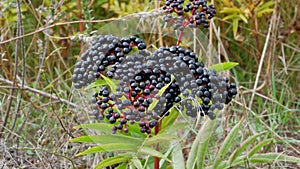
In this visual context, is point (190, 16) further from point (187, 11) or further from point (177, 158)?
point (177, 158)

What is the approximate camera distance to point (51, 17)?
6.13 feet

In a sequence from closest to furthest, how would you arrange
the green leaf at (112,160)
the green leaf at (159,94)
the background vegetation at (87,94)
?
1. the green leaf at (159,94)
2. the green leaf at (112,160)
3. the background vegetation at (87,94)

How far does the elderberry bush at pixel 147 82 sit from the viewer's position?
3.70 feet

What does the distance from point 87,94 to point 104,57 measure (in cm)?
21

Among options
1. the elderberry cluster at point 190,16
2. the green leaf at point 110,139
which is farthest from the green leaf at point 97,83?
the elderberry cluster at point 190,16

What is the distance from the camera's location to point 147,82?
113 centimetres

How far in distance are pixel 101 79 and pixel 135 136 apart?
21cm

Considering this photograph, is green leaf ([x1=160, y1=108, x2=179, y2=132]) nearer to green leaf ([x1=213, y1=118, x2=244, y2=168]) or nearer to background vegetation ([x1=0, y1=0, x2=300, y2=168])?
background vegetation ([x1=0, y1=0, x2=300, y2=168])

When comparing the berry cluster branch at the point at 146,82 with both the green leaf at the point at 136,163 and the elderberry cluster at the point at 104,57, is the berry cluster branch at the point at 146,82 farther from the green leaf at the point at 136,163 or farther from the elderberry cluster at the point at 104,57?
the green leaf at the point at 136,163

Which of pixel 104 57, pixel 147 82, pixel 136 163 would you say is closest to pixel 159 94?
pixel 147 82

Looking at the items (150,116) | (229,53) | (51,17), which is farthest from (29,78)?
(150,116)

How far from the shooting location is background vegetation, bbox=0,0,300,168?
5.99 ft

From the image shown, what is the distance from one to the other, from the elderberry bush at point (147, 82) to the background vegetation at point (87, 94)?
19cm

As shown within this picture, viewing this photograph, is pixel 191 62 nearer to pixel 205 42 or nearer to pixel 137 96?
pixel 137 96
